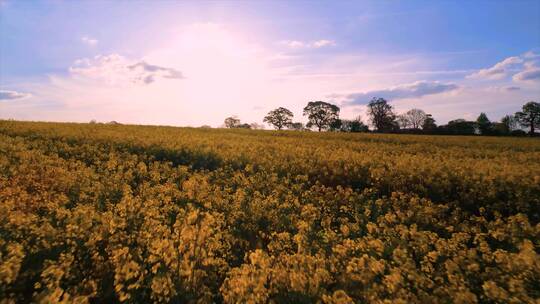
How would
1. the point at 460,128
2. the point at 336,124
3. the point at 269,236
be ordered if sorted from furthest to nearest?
the point at 336,124
the point at 460,128
the point at 269,236

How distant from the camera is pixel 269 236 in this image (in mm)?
5508

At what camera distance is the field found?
143 inches

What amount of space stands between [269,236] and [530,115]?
104 metres

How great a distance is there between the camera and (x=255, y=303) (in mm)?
3275

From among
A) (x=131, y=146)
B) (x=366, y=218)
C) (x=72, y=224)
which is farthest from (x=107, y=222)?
(x=131, y=146)

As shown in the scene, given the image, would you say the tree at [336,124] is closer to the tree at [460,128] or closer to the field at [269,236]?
the tree at [460,128]

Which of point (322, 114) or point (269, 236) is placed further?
point (322, 114)

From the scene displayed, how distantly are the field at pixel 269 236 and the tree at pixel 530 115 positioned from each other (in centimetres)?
9539

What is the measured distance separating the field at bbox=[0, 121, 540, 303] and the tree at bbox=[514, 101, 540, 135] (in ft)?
313

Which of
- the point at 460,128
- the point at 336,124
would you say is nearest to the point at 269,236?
Result: the point at 460,128

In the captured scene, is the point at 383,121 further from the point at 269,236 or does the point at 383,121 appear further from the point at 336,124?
the point at 269,236

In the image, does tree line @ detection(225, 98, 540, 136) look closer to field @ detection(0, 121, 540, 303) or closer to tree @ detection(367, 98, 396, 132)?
tree @ detection(367, 98, 396, 132)

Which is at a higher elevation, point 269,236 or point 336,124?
point 336,124

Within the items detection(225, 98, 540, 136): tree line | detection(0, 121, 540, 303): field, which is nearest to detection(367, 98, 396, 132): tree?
detection(225, 98, 540, 136): tree line
